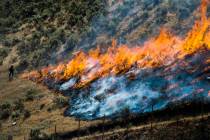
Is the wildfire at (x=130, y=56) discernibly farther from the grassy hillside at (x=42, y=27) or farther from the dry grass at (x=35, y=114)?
the grassy hillside at (x=42, y=27)

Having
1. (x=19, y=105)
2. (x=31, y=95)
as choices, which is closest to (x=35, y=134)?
(x=19, y=105)

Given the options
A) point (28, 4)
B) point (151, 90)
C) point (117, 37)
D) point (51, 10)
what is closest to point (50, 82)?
point (117, 37)

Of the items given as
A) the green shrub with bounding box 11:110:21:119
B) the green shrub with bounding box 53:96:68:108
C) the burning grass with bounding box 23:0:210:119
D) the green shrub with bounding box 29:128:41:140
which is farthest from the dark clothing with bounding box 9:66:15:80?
the green shrub with bounding box 29:128:41:140

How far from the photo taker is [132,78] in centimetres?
4403

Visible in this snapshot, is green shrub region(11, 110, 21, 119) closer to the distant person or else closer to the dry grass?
the dry grass

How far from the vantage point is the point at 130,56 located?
154 feet

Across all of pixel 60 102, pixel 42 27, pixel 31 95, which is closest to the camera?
pixel 60 102

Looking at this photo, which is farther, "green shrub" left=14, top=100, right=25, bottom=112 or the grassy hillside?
the grassy hillside

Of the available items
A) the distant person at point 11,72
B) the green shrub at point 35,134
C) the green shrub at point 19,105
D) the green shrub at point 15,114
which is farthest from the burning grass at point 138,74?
the distant person at point 11,72

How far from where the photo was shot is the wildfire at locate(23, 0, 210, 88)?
43688 mm

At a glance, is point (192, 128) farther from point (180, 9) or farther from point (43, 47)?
point (43, 47)

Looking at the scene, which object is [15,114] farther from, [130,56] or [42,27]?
[42,27]

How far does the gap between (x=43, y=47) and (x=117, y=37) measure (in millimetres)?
11690

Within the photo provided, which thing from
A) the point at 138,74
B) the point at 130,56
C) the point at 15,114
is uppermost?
the point at 130,56
